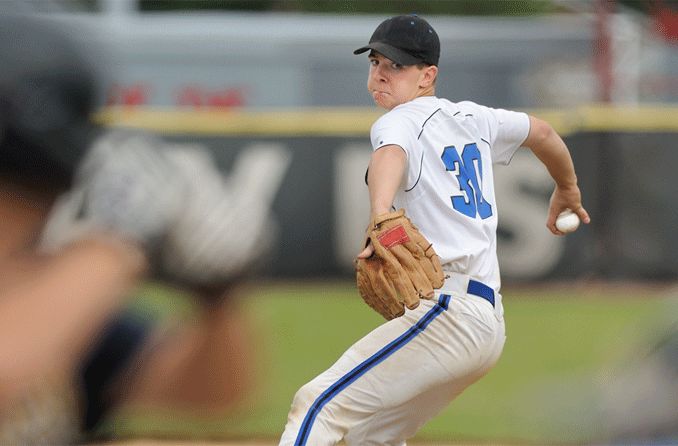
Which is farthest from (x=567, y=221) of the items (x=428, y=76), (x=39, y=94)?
(x=39, y=94)

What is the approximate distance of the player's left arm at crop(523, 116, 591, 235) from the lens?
4.15 m

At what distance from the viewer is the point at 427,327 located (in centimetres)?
370

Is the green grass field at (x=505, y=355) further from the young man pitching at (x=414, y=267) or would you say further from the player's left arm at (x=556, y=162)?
the player's left arm at (x=556, y=162)

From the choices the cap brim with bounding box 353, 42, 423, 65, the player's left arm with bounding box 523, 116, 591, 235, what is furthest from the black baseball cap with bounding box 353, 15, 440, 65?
the player's left arm with bounding box 523, 116, 591, 235

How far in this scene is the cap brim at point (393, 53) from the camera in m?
3.80

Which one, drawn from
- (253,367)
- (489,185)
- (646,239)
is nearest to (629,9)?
(646,239)

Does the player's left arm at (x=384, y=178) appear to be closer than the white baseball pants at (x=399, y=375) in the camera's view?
Yes

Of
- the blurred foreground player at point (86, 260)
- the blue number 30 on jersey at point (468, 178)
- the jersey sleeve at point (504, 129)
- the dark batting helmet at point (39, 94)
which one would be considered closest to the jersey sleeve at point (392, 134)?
the blue number 30 on jersey at point (468, 178)

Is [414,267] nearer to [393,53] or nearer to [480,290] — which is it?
[480,290]

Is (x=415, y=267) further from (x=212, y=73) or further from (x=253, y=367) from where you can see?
(x=212, y=73)

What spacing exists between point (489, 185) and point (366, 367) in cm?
73

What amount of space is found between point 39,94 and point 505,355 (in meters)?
6.66

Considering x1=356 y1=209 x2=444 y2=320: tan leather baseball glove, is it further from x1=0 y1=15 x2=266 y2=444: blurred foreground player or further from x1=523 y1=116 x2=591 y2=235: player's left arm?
x1=0 y1=15 x2=266 y2=444: blurred foreground player

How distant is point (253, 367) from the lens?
6.94 feet
